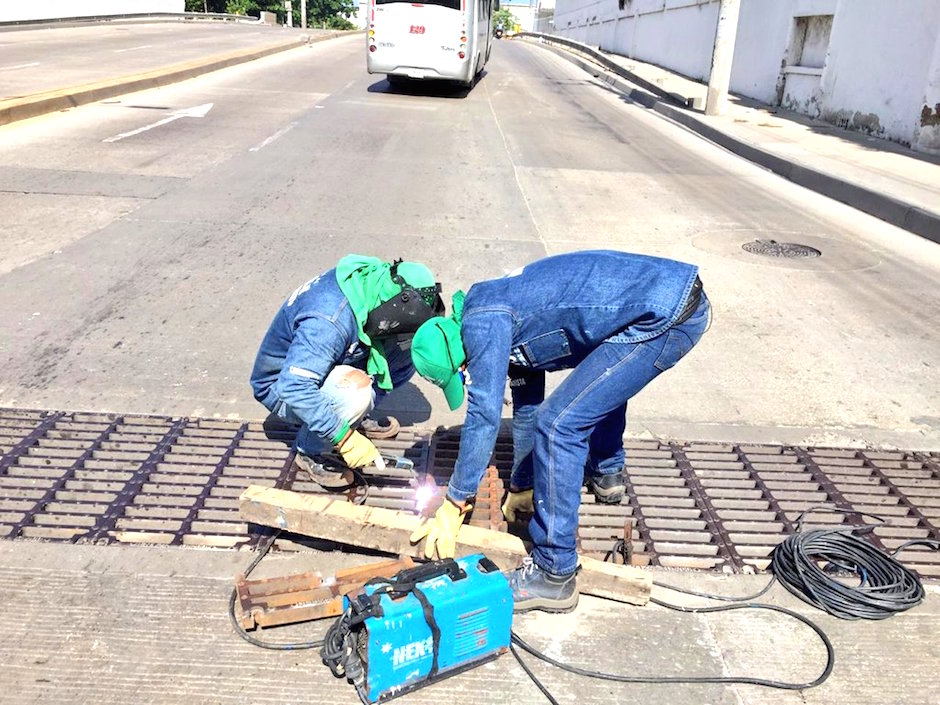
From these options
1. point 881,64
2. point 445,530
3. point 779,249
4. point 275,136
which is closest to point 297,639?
point 445,530

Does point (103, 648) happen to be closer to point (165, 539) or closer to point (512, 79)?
point (165, 539)

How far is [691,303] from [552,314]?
0.48 m

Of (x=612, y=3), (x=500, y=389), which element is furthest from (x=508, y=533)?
(x=612, y=3)

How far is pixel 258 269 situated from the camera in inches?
242

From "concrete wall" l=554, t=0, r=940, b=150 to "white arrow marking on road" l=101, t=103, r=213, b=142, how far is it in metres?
11.8

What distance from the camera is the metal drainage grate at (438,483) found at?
321 cm

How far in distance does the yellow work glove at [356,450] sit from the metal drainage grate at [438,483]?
0.85 ft

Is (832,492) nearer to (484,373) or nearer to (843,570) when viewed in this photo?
(843,570)

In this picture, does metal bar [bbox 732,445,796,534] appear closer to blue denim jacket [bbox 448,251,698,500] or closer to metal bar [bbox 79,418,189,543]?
blue denim jacket [bbox 448,251,698,500]

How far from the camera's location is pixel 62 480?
11.3 feet

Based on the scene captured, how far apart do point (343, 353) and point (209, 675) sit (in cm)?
133

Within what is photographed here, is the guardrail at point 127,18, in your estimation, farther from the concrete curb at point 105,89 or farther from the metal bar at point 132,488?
the metal bar at point 132,488

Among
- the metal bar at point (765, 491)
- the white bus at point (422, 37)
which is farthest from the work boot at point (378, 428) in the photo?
the white bus at point (422, 37)

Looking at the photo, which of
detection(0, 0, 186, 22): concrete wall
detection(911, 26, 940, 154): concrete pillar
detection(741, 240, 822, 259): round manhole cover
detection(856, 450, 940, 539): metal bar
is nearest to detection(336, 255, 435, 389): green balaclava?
detection(856, 450, 940, 539): metal bar
